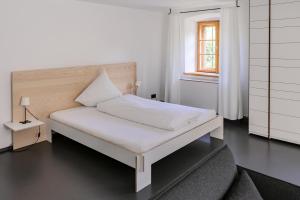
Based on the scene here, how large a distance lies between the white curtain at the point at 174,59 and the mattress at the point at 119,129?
78.4 inches

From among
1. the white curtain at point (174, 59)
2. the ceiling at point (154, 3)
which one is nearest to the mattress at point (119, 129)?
the ceiling at point (154, 3)

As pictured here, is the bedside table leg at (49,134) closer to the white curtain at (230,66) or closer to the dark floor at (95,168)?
the dark floor at (95,168)

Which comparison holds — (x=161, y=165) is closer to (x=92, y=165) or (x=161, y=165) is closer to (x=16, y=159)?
(x=92, y=165)

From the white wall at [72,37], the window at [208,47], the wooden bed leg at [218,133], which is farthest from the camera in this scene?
the window at [208,47]

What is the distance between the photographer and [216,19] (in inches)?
209

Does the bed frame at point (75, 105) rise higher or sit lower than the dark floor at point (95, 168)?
higher

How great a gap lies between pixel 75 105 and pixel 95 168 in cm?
150

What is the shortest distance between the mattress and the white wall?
850mm

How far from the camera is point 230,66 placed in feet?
15.4

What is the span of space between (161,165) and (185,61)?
2.99m

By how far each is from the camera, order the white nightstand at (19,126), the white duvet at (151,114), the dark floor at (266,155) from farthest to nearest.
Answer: the white nightstand at (19,126), the white duvet at (151,114), the dark floor at (266,155)

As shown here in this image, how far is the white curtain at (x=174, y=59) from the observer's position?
5473 millimetres

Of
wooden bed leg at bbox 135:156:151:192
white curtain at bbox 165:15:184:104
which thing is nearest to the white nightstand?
wooden bed leg at bbox 135:156:151:192

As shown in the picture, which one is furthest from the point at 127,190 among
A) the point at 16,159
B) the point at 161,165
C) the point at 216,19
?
the point at 216,19
